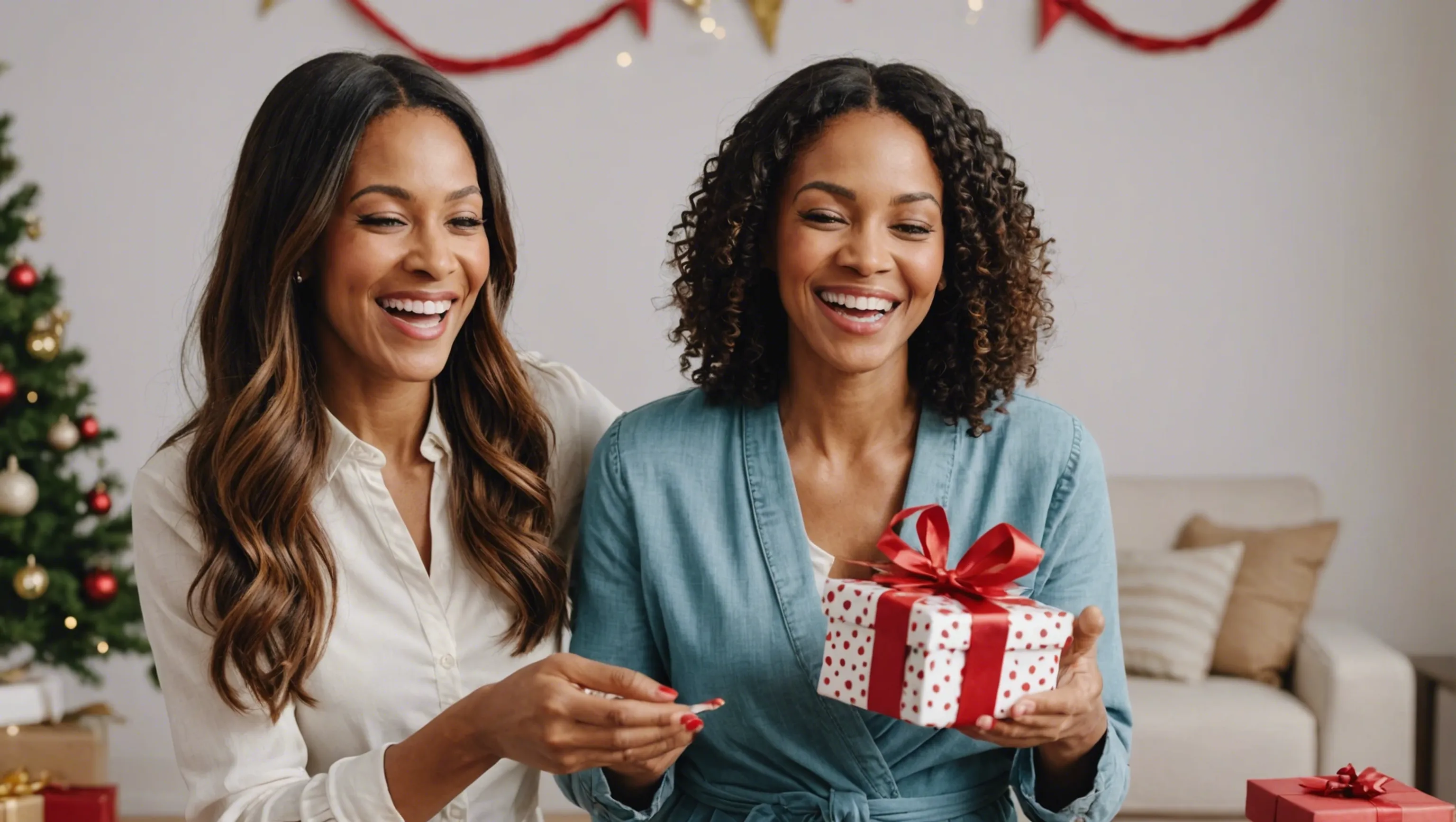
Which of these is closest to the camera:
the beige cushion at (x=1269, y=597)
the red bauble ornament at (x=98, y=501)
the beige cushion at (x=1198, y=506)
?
the red bauble ornament at (x=98, y=501)

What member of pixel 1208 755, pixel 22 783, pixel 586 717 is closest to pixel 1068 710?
pixel 586 717

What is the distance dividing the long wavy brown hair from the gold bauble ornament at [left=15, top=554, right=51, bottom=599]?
1.75m

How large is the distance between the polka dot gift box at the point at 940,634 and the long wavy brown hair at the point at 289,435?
17.5 inches

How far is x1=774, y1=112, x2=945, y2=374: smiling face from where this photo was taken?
4.64 ft

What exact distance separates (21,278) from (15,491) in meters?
0.50

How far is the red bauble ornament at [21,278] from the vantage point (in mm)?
3072

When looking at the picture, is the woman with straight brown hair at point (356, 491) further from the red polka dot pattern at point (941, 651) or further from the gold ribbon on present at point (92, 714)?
the gold ribbon on present at point (92, 714)

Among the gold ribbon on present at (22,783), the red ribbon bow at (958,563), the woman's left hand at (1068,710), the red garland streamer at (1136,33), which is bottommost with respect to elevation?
the gold ribbon on present at (22,783)

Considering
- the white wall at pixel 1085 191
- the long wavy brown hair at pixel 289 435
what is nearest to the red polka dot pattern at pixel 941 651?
the long wavy brown hair at pixel 289 435

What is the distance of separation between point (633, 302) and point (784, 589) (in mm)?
2650

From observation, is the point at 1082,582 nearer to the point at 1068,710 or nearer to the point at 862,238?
the point at 1068,710

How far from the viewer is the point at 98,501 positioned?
10.4ft

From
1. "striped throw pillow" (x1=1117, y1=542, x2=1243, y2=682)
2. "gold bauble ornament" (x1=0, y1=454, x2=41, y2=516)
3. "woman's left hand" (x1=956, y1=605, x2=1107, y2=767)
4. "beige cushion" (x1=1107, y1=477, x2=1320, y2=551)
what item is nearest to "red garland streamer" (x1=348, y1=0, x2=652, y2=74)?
"gold bauble ornament" (x1=0, y1=454, x2=41, y2=516)

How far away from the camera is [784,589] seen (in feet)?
4.77
